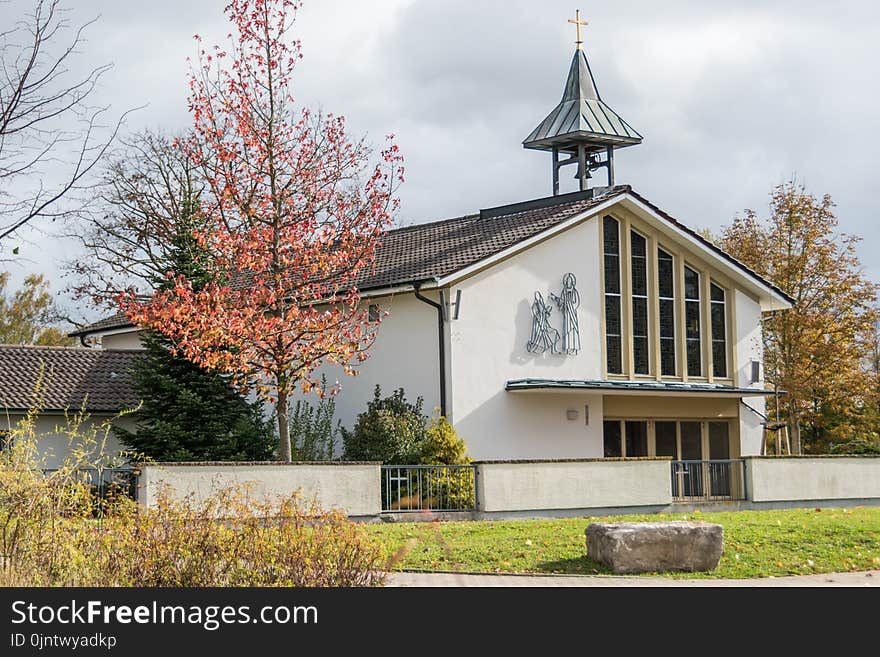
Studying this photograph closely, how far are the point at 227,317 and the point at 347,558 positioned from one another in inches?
576

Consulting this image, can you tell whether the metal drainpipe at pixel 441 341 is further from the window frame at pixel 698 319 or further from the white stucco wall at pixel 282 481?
the window frame at pixel 698 319

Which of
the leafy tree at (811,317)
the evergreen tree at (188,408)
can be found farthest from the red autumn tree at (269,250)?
Answer: the leafy tree at (811,317)

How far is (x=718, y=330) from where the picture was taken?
34.2 m

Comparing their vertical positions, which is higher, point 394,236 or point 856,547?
point 394,236

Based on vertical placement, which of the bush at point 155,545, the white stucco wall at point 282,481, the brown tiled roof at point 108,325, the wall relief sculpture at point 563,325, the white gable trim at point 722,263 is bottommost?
the bush at point 155,545

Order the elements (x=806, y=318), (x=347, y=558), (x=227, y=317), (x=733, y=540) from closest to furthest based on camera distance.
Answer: (x=347, y=558) < (x=733, y=540) < (x=227, y=317) < (x=806, y=318)

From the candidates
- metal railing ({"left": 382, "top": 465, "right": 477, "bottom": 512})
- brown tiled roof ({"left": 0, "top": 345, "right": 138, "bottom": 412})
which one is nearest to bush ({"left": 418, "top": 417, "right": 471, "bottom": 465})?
metal railing ({"left": 382, "top": 465, "right": 477, "bottom": 512})

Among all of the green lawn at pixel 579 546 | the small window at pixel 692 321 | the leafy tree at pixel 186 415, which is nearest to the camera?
the green lawn at pixel 579 546

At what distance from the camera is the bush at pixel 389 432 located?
26.8m

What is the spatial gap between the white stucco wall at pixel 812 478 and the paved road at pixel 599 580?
41.3 ft

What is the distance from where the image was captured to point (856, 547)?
61.6ft

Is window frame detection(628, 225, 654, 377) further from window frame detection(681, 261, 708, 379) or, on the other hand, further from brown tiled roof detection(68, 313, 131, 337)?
brown tiled roof detection(68, 313, 131, 337)
